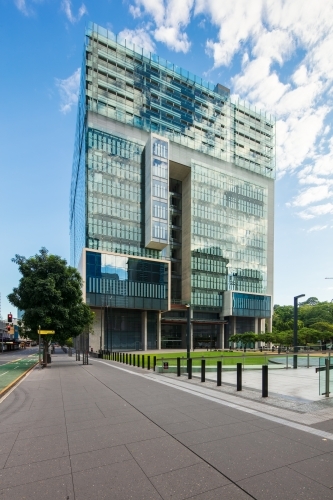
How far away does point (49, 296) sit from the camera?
86.2 ft

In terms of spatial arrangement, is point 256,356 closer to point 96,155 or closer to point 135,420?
point 135,420

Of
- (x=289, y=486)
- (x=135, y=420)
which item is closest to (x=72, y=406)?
(x=135, y=420)

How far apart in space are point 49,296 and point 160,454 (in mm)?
22976

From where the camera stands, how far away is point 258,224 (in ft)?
→ 279

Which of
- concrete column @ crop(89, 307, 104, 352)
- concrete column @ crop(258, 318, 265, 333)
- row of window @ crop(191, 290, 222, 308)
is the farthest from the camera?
concrete column @ crop(258, 318, 265, 333)

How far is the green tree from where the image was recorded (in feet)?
85.0

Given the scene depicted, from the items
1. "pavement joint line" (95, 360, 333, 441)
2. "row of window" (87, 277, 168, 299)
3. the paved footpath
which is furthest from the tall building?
the paved footpath

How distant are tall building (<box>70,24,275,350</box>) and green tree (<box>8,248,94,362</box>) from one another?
2706cm

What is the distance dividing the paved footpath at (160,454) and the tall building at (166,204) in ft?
157

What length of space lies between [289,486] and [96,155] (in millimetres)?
64976

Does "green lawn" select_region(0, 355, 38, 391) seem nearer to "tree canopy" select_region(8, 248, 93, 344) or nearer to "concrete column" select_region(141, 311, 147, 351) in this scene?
"tree canopy" select_region(8, 248, 93, 344)

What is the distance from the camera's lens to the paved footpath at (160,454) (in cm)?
419

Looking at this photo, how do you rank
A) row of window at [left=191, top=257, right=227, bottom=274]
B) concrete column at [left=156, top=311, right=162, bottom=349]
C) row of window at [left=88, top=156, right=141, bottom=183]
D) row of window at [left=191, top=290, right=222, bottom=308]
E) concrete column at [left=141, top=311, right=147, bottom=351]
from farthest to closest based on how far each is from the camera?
row of window at [left=191, top=257, right=227, bottom=274] → row of window at [left=191, top=290, right=222, bottom=308] → concrete column at [left=156, top=311, right=162, bottom=349] → concrete column at [left=141, top=311, right=147, bottom=351] → row of window at [left=88, top=156, right=141, bottom=183]

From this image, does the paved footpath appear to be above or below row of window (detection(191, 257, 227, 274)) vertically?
below
